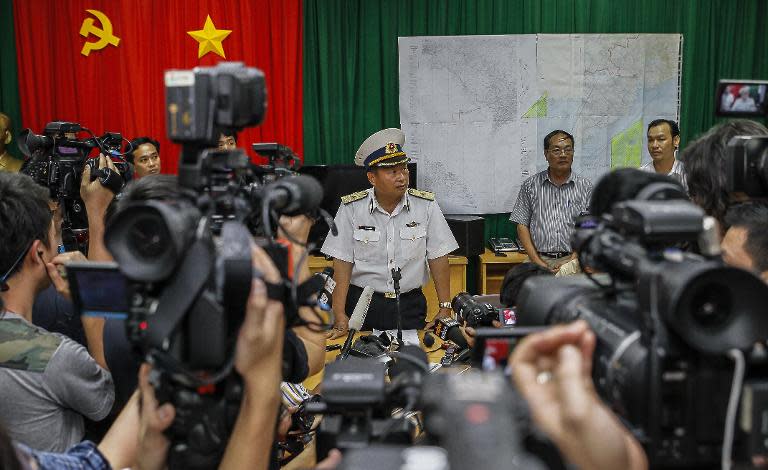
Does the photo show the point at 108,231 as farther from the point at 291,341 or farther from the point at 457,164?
the point at 457,164

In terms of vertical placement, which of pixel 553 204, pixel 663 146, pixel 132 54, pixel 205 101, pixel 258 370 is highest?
pixel 132 54

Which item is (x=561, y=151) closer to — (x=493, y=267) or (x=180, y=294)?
(x=493, y=267)

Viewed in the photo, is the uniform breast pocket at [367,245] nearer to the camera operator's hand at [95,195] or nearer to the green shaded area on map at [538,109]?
the camera operator's hand at [95,195]

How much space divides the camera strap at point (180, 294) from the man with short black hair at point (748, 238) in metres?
1.05

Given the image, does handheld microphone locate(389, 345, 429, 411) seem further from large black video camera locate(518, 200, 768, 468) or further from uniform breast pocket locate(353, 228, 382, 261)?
uniform breast pocket locate(353, 228, 382, 261)

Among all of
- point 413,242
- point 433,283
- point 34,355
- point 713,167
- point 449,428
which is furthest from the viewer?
point 433,283

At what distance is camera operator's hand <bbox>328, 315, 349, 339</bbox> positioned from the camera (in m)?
3.08

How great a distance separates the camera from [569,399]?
0.79 m

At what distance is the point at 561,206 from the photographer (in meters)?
4.50

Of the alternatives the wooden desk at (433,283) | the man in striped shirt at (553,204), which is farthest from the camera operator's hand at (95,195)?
the man in striped shirt at (553,204)

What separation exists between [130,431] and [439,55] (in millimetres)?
3941

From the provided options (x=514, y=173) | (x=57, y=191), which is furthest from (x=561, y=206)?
(x=57, y=191)

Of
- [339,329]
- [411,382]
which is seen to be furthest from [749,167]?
[339,329]

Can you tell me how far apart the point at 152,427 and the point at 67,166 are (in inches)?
67.8
